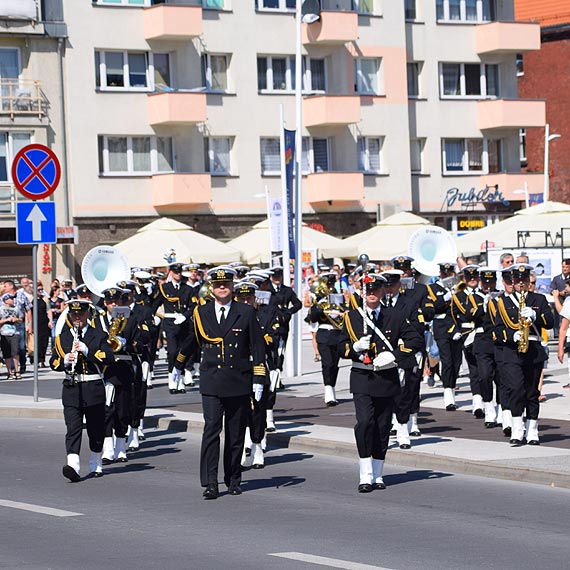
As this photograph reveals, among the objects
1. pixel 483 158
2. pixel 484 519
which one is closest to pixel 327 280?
pixel 484 519

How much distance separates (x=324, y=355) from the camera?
20.9 m

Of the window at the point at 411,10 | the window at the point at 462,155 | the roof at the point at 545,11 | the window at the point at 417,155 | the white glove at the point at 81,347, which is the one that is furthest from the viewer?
the roof at the point at 545,11

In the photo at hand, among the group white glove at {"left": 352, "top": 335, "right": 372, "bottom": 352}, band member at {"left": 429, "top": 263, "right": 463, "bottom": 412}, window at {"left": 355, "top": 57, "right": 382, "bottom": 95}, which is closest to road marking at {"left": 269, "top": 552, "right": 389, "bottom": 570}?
white glove at {"left": 352, "top": 335, "right": 372, "bottom": 352}

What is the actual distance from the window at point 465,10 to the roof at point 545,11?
1173 centimetres

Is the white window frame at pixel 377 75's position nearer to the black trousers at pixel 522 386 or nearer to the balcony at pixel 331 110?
the balcony at pixel 331 110

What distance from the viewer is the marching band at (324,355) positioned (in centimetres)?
1301

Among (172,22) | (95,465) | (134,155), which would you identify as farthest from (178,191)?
(95,465)

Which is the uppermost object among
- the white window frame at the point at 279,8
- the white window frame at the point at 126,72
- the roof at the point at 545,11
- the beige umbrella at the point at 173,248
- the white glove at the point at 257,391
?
the roof at the point at 545,11

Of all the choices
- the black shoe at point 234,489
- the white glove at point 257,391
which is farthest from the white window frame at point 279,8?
the black shoe at point 234,489

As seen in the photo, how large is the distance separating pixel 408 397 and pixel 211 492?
12.5 feet

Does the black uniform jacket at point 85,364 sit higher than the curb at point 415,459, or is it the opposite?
the black uniform jacket at point 85,364

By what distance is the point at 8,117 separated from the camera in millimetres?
43875

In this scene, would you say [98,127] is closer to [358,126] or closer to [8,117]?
[8,117]

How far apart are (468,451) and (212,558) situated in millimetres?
5895
